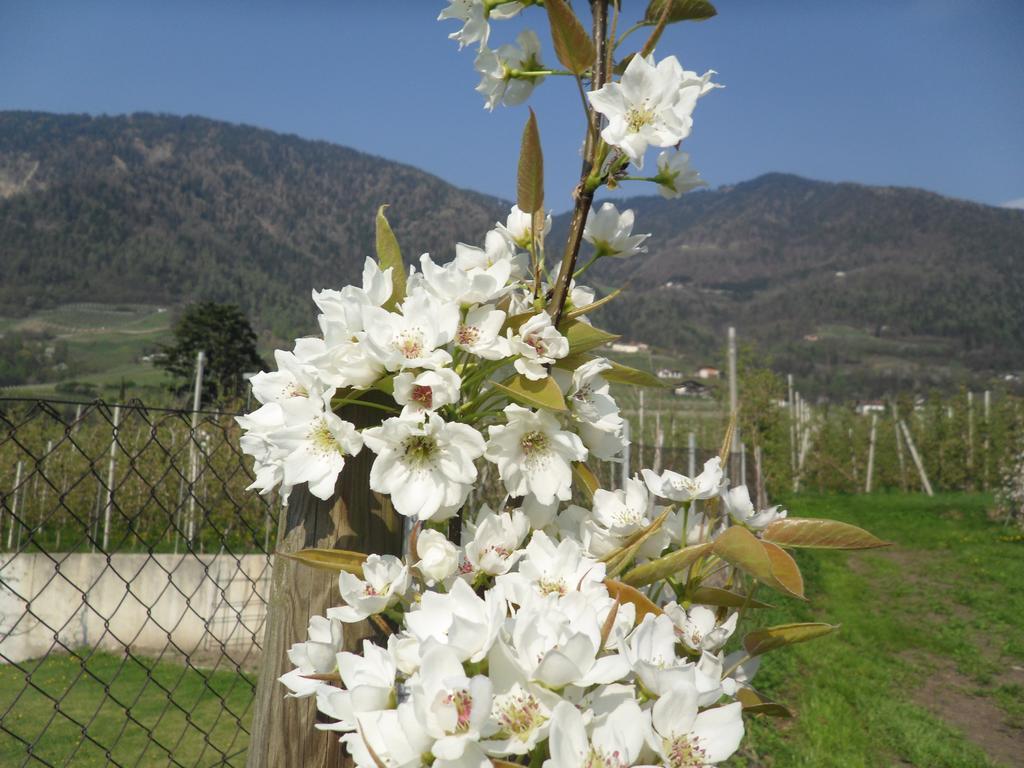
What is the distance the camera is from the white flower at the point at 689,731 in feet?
1.82

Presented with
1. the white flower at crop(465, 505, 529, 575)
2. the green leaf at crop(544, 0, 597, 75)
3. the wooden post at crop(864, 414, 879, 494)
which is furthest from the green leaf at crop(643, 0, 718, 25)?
the wooden post at crop(864, 414, 879, 494)

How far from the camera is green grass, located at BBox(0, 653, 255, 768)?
14.8 ft

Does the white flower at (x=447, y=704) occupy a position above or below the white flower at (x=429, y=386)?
below

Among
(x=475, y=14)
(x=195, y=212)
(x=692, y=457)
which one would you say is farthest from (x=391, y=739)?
(x=195, y=212)

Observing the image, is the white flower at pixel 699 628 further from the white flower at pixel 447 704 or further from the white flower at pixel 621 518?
the white flower at pixel 447 704

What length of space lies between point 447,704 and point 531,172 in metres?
0.55

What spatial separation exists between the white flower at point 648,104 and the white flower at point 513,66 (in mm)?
155

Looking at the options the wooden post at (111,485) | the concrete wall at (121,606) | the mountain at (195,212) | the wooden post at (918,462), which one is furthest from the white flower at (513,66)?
the mountain at (195,212)

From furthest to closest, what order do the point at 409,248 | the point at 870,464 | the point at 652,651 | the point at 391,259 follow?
the point at 409,248 → the point at 870,464 → the point at 391,259 → the point at 652,651

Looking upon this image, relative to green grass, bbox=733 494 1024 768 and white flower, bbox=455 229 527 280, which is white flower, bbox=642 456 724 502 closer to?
white flower, bbox=455 229 527 280

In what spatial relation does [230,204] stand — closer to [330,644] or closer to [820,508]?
[820,508]

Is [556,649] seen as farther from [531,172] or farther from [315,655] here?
[531,172]

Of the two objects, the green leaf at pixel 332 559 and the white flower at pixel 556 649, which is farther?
the green leaf at pixel 332 559

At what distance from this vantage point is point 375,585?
27.6 inches
